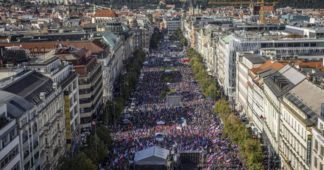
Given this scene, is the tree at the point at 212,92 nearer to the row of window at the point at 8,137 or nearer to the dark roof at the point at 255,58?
the dark roof at the point at 255,58

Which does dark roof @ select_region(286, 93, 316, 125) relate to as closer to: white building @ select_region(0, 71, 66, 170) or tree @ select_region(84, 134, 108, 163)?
tree @ select_region(84, 134, 108, 163)

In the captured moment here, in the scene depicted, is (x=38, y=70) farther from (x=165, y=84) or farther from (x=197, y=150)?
(x=165, y=84)

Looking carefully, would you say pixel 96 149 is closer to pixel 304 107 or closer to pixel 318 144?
pixel 304 107

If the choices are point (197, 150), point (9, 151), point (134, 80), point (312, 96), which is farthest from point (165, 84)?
point (9, 151)

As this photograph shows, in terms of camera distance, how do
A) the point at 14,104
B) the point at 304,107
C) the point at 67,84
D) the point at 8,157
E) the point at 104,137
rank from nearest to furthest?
1. the point at 8,157
2. the point at 14,104
3. the point at 304,107
4. the point at 104,137
5. the point at 67,84

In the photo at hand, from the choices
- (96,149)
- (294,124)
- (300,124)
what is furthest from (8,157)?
Result: (294,124)

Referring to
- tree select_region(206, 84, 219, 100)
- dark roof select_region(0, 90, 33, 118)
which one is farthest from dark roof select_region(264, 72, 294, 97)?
A: tree select_region(206, 84, 219, 100)

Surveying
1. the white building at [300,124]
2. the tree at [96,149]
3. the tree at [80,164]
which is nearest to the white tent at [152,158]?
the tree at [96,149]
